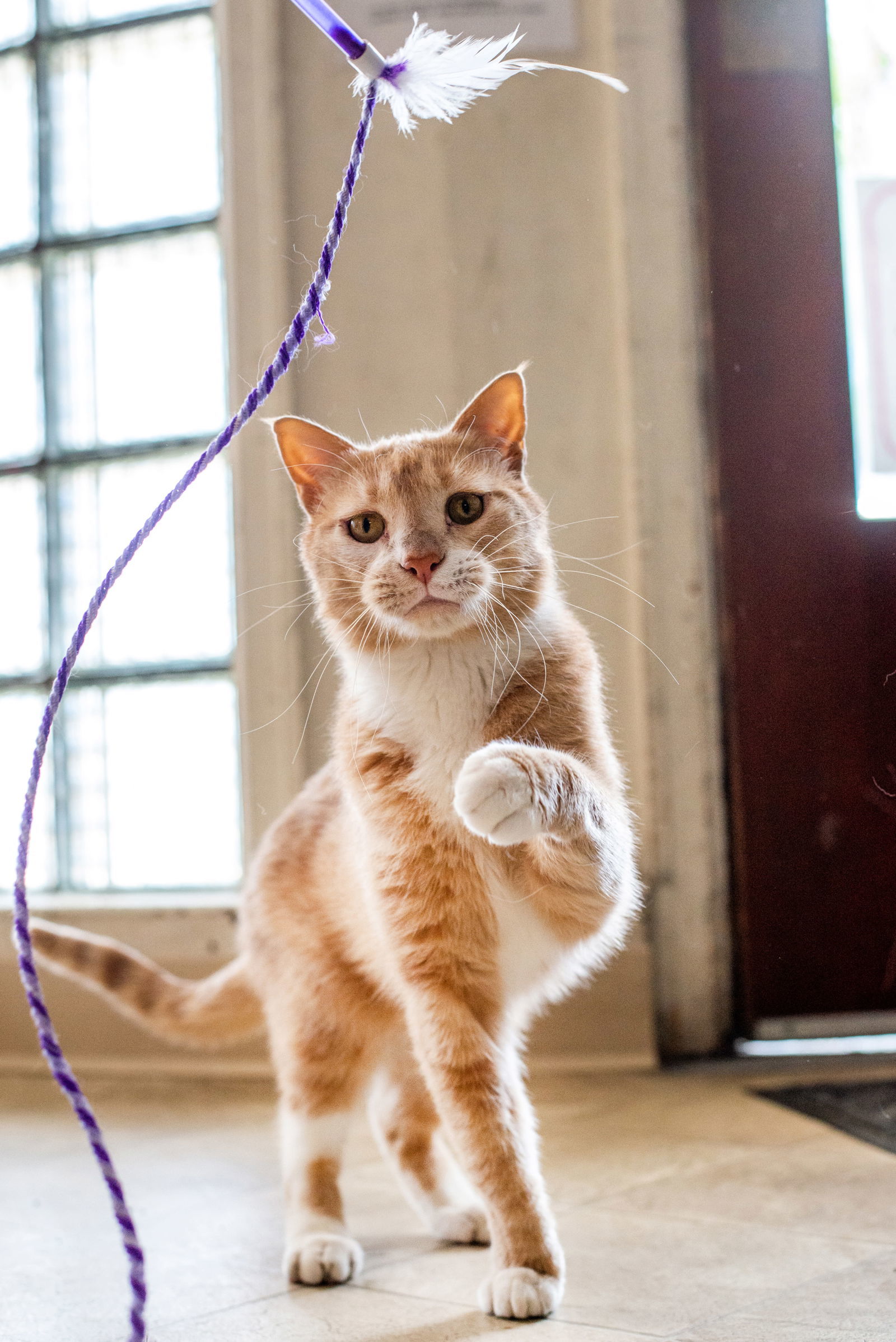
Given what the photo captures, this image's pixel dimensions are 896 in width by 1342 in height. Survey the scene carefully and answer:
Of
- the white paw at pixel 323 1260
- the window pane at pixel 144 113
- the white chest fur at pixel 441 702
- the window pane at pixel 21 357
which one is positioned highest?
the window pane at pixel 144 113

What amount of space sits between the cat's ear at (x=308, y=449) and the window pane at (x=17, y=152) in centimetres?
66

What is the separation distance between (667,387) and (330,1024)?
0.73 metres

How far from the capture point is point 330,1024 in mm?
1180

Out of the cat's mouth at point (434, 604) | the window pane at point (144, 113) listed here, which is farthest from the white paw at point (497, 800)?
the window pane at point (144, 113)

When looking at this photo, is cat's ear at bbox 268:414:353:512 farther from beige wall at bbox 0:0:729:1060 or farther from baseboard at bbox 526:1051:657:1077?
baseboard at bbox 526:1051:657:1077

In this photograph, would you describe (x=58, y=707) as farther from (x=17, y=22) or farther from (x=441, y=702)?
(x=17, y=22)

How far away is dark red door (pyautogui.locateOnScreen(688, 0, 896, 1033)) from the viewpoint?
0.86 m

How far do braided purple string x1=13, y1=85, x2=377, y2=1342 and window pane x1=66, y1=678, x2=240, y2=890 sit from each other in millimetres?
472

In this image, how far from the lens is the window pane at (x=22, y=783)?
4.17 ft

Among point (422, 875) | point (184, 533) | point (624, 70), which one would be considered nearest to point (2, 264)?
point (184, 533)

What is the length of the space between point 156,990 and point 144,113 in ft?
2.94

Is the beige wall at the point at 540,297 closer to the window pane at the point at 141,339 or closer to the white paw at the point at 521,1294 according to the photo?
the window pane at the point at 141,339

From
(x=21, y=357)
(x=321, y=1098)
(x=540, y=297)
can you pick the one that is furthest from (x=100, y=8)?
(x=321, y=1098)

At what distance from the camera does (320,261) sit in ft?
2.63
